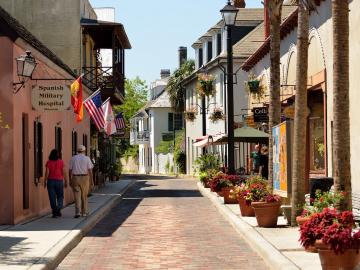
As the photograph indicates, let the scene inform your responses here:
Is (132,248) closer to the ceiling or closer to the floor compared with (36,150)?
closer to the floor

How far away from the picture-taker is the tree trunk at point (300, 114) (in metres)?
14.8

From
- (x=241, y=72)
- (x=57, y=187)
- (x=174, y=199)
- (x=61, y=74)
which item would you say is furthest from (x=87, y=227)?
(x=241, y=72)

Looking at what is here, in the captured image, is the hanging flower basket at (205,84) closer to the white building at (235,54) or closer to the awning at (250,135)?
the white building at (235,54)

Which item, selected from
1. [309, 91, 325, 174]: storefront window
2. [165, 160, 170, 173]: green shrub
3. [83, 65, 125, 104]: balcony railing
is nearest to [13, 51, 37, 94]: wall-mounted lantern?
[309, 91, 325, 174]: storefront window

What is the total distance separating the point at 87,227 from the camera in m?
17.4

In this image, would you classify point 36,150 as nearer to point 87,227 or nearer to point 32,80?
point 32,80

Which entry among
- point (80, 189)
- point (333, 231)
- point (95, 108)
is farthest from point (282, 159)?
point (95, 108)

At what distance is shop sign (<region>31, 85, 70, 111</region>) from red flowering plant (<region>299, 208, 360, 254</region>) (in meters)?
9.83

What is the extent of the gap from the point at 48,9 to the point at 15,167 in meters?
18.5

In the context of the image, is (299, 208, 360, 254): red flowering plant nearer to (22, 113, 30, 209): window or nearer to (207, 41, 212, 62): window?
(22, 113, 30, 209): window

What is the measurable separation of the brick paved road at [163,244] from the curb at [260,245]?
14 cm

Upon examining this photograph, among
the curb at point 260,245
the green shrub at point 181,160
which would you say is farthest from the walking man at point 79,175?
the green shrub at point 181,160

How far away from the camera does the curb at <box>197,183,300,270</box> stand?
10.7 meters

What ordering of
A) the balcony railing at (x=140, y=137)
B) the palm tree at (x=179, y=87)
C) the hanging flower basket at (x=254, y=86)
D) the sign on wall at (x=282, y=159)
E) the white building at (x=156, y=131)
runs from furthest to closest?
the balcony railing at (x=140, y=137), the white building at (x=156, y=131), the palm tree at (x=179, y=87), the hanging flower basket at (x=254, y=86), the sign on wall at (x=282, y=159)
